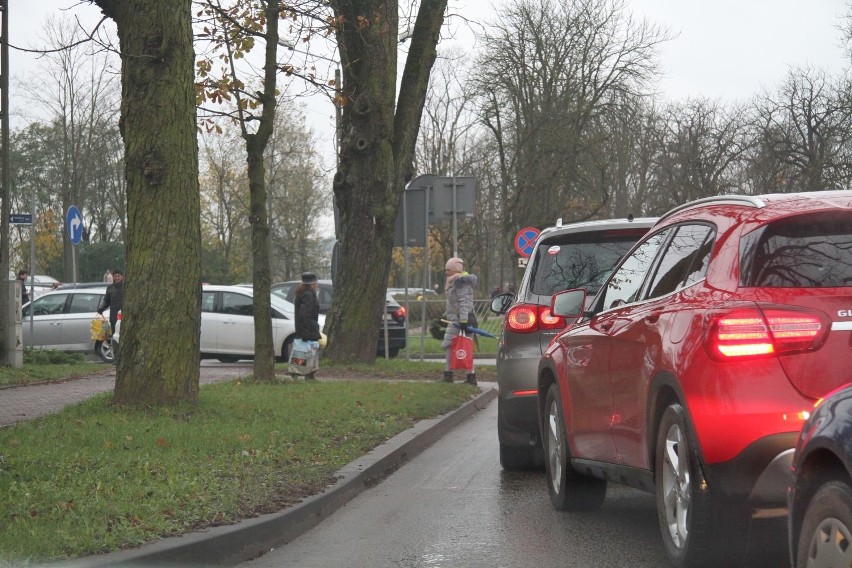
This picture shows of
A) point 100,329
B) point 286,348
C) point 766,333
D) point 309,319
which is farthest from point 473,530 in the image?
point 100,329

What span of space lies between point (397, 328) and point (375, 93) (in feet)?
26.6

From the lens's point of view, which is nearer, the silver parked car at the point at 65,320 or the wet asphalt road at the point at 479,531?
the wet asphalt road at the point at 479,531

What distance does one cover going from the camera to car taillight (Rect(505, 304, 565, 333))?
9.40 metres

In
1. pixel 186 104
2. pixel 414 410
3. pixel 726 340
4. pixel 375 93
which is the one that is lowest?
pixel 414 410

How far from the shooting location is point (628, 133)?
48500 mm

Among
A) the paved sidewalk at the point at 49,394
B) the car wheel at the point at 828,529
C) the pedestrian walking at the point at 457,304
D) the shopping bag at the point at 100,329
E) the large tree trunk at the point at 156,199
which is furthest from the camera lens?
the shopping bag at the point at 100,329

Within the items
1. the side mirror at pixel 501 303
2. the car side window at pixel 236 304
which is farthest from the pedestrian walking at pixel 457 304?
the car side window at pixel 236 304

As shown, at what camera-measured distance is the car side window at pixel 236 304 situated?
2538 cm

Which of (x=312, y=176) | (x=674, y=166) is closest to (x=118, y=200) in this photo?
(x=312, y=176)

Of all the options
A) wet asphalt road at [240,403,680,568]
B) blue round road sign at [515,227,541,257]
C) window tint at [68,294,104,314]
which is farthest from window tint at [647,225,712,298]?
blue round road sign at [515,227,541,257]

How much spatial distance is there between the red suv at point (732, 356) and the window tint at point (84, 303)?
22070 mm

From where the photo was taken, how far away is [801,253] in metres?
5.22

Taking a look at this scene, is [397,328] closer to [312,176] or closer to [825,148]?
[825,148]

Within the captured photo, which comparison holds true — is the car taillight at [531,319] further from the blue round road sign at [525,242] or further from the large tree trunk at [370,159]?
the blue round road sign at [525,242]
